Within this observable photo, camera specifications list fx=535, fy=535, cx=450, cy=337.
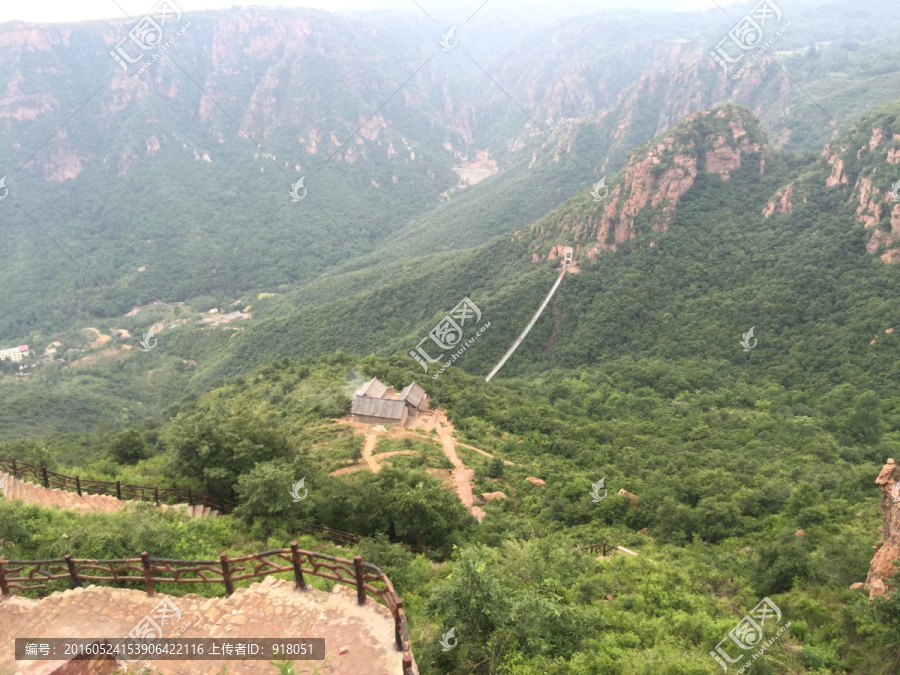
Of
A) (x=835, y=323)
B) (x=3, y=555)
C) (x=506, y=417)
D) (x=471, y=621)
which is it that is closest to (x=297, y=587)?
(x=471, y=621)

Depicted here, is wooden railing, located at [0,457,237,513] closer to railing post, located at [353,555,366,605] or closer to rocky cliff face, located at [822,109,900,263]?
railing post, located at [353,555,366,605]

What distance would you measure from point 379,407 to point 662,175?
57.2m

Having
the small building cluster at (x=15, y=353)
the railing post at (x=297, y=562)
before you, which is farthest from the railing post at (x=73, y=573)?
the small building cluster at (x=15, y=353)

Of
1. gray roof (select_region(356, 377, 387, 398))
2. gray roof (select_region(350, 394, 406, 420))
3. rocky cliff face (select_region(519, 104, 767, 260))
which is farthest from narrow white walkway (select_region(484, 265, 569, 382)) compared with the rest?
gray roof (select_region(350, 394, 406, 420))

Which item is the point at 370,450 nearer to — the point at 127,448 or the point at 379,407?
the point at 379,407

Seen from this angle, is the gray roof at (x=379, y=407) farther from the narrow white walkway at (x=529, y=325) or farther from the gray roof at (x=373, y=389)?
the narrow white walkway at (x=529, y=325)

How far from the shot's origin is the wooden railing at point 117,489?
772 inches

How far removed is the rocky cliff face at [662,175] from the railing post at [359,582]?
68.7 meters

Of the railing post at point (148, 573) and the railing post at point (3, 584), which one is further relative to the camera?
the railing post at point (3, 584)

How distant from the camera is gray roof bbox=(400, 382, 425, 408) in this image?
3981 centimetres

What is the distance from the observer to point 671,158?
75438 millimetres

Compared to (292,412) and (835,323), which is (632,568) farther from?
(835,323)

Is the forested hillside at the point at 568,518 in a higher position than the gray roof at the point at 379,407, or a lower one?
lower

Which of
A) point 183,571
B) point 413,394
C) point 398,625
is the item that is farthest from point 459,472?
point 398,625
